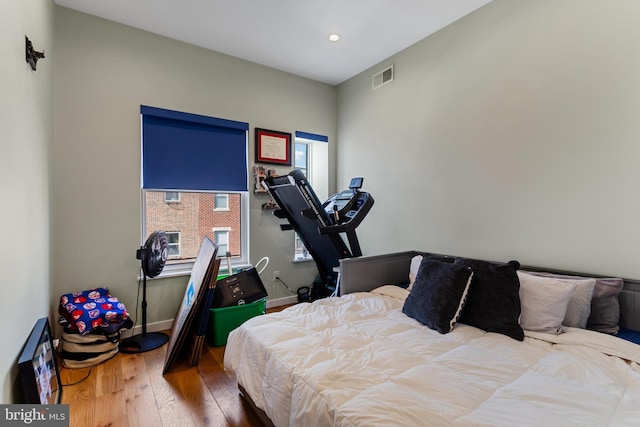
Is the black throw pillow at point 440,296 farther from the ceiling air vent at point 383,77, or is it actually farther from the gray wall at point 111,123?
the gray wall at point 111,123

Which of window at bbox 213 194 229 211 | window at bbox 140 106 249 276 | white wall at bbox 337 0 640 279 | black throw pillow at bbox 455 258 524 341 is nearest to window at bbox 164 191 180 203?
window at bbox 140 106 249 276

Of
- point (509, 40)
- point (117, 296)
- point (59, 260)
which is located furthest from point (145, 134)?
point (509, 40)

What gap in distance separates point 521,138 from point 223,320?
2962 millimetres

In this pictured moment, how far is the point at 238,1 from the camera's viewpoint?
98.4 inches

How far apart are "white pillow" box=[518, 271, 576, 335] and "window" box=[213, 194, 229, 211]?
292 cm

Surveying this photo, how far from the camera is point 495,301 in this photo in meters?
1.86

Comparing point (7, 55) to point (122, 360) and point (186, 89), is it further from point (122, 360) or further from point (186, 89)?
point (122, 360)

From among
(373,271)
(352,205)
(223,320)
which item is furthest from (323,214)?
(223,320)

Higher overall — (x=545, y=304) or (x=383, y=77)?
(x=383, y=77)

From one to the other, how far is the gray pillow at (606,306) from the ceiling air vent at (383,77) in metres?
2.69

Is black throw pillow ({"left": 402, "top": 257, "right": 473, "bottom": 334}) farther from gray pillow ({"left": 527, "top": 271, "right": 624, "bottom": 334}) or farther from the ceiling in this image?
the ceiling

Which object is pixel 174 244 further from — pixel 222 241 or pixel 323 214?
pixel 323 214

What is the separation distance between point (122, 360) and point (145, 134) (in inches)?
80.2

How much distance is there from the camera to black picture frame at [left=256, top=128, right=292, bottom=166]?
3.56 m
